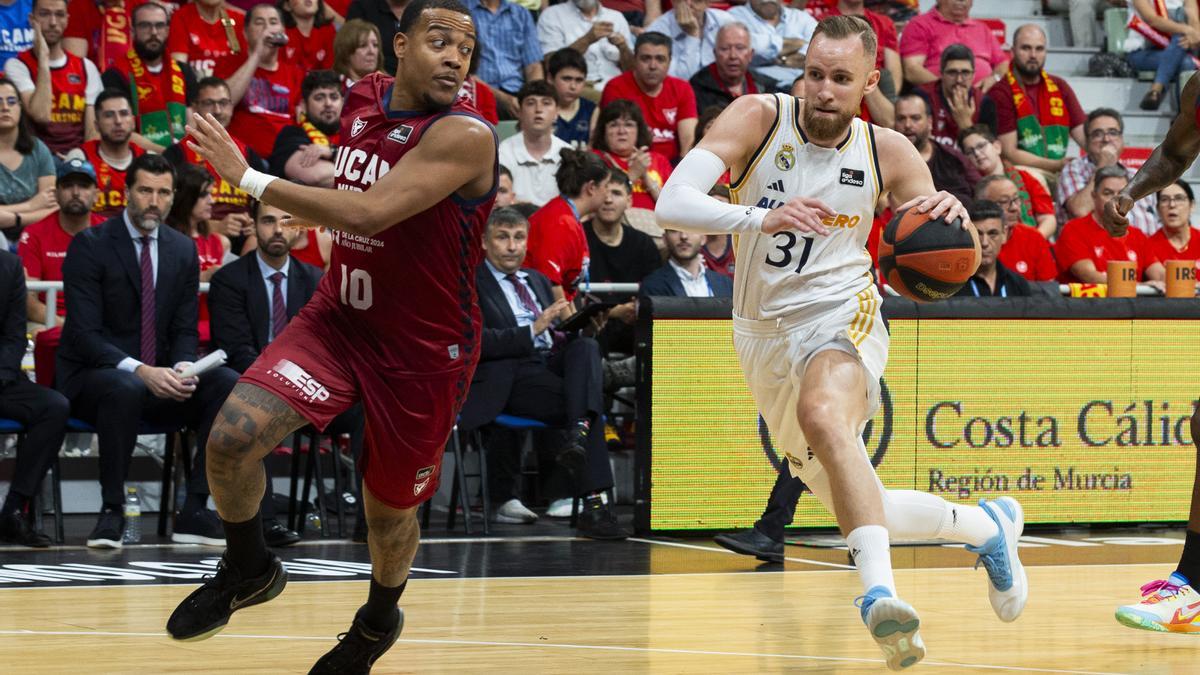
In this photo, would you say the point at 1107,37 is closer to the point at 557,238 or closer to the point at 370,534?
the point at 557,238

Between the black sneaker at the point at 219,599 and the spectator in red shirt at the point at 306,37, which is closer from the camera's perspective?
the black sneaker at the point at 219,599

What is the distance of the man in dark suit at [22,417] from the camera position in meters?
8.41

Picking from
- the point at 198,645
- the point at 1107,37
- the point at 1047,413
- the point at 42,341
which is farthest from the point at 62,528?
the point at 1107,37

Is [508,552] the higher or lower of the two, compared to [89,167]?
lower

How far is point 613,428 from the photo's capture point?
10.5 meters

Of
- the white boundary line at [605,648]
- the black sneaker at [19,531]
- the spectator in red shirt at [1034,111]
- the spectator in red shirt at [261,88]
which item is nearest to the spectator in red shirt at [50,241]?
the black sneaker at [19,531]

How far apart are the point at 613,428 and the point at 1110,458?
2.98 m

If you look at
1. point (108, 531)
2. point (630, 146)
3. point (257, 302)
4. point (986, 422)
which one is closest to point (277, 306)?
point (257, 302)

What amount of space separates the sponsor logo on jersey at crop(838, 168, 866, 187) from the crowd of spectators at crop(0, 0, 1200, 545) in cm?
207

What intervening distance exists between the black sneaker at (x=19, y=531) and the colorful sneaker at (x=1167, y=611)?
206 inches

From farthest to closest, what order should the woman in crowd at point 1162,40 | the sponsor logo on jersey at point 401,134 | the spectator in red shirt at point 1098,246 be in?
the woman in crowd at point 1162,40 < the spectator in red shirt at point 1098,246 < the sponsor logo on jersey at point 401,134

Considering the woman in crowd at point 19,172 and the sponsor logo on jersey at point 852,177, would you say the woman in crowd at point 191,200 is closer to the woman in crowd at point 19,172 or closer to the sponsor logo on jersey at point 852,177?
the woman in crowd at point 19,172

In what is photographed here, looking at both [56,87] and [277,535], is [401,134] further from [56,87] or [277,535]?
[56,87]

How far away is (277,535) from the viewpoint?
27.9 feet
